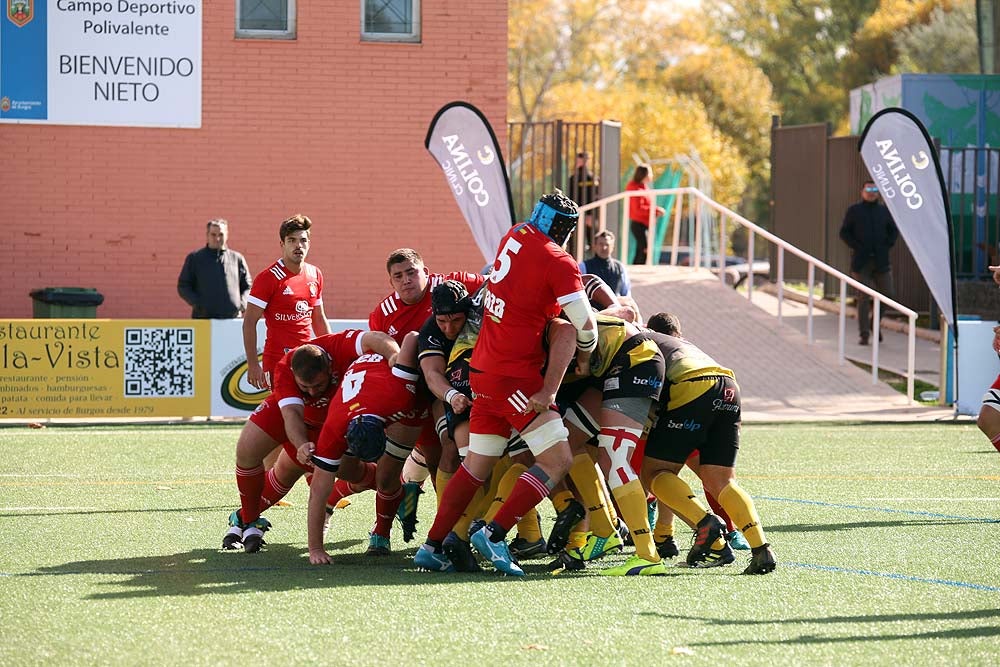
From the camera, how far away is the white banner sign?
18.0 m

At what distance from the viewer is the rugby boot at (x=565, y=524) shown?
25.4 feet

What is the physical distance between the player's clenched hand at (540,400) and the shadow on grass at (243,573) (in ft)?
2.78

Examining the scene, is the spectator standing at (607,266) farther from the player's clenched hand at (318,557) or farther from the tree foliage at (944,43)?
the tree foliage at (944,43)

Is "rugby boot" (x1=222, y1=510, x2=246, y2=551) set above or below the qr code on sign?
below

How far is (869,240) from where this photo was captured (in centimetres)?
1922

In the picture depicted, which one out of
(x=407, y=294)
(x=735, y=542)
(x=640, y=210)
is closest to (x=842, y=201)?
(x=640, y=210)

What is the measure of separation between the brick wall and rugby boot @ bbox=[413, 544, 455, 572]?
37.7ft

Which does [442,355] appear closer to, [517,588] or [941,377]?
[517,588]

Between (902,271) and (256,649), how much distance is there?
17689 millimetres

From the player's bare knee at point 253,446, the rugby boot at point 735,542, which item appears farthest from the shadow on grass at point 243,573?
the rugby boot at point 735,542

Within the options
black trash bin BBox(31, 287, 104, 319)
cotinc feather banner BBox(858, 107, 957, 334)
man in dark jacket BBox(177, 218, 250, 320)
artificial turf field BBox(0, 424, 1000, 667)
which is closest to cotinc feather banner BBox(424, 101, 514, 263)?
man in dark jacket BBox(177, 218, 250, 320)

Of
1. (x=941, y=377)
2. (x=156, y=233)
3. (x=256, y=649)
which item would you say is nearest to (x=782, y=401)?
(x=941, y=377)

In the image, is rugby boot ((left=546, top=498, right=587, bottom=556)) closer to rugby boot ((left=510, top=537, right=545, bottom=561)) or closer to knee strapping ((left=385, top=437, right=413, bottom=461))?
rugby boot ((left=510, top=537, right=545, bottom=561))

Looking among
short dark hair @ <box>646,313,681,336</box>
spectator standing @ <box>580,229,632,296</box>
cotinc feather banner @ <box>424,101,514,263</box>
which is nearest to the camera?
short dark hair @ <box>646,313,681,336</box>
